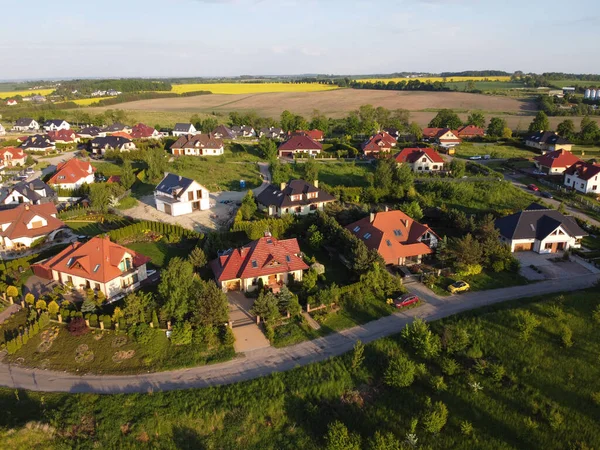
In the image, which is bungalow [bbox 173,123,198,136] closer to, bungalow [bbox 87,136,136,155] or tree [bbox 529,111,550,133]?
bungalow [bbox 87,136,136,155]

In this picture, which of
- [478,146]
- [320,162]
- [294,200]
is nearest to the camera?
[294,200]

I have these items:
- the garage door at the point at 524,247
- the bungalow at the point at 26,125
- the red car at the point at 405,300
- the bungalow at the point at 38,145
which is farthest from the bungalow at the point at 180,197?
the bungalow at the point at 26,125

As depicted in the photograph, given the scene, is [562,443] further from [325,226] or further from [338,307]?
[325,226]

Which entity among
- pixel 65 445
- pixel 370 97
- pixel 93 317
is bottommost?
pixel 65 445

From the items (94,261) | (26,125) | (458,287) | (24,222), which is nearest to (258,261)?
(94,261)

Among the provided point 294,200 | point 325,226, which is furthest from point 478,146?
point 325,226

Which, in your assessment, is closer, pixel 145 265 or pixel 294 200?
pixel 145 265

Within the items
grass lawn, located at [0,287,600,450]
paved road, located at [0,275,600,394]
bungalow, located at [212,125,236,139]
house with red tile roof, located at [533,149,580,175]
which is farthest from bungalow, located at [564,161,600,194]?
bungalow, located at [212,125,236,139]

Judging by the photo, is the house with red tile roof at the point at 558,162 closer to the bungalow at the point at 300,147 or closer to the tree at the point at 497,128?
the tree at the point at 497,128
